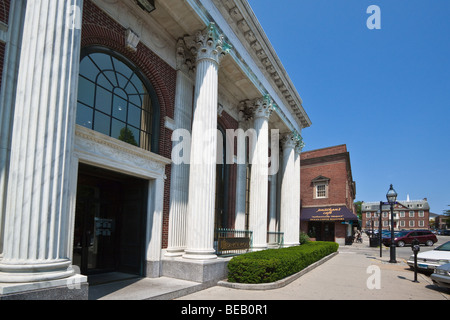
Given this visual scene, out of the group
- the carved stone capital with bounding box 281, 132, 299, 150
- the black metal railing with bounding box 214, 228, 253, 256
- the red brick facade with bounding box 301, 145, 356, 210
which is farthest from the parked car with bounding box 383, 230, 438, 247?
the black metal railing with bounding box 214, 228, 253, 256

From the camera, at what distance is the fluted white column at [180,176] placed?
31.4ft

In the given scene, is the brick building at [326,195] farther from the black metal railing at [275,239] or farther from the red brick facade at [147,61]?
the red brick facade at [147,61]

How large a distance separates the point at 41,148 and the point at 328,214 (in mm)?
29608

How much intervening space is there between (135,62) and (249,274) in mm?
6980

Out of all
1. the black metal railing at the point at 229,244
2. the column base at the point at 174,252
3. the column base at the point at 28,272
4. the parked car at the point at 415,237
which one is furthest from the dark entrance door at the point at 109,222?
the parked car at the point at 415,237

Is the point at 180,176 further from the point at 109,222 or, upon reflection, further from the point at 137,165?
the point at 109,222

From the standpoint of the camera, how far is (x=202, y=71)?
9.83 m

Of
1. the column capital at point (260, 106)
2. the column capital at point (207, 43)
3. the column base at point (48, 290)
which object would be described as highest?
the column capital at point (207, 43)

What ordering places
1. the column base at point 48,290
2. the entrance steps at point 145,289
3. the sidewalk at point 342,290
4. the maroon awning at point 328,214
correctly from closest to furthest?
1. the column base at point 48,290
2. the entrance steps at point 145,289
3. the sidewalk at point 342,290
4. the maroon awning at point 328,214

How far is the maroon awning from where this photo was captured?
2955cm

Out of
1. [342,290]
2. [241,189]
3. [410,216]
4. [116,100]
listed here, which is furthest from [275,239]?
[410,216]

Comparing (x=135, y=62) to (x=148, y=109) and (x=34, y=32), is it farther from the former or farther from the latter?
(x=34, y=32)

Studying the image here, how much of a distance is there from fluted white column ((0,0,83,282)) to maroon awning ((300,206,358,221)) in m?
28.3

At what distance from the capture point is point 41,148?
4.79 metres
